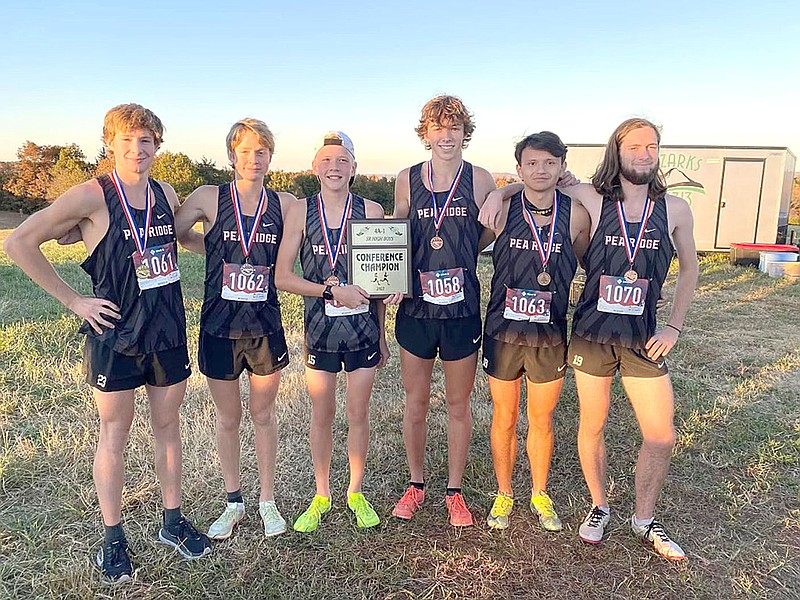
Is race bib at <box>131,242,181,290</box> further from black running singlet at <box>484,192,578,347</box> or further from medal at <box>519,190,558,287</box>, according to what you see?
medal at <box>519,190,558,287</box>

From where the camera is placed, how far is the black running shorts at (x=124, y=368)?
2697mm

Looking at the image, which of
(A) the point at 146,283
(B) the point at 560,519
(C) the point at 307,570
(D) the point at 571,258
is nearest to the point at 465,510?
(B) the point at 560,519

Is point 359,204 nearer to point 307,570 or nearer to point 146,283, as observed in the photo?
point 146,283

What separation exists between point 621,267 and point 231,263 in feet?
6.88

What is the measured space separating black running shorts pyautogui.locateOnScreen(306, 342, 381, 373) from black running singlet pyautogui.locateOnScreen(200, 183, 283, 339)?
0.30 metres

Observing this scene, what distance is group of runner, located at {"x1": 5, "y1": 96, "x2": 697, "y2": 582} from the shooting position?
2.78 metres

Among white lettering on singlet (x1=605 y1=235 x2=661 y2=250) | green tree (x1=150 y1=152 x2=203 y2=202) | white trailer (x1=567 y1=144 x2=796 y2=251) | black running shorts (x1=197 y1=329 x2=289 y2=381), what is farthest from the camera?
green tree (x1=150 y1=152 x2=203 y2=202)

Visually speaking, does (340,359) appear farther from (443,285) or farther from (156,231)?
(156,231)

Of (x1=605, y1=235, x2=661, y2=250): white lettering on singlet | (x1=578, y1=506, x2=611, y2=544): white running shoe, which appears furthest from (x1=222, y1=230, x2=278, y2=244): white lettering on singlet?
(x1=578, y1=506, x2=611, y2=544): white running shoe

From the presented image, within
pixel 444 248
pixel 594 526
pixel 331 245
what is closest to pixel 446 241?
pixel 444 248

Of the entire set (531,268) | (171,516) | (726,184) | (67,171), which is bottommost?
(171,516)

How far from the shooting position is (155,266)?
9.09 ft

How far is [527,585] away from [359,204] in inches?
89.0

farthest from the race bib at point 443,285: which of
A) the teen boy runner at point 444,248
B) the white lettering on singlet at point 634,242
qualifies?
the white lettering on singlet at point 634,242
